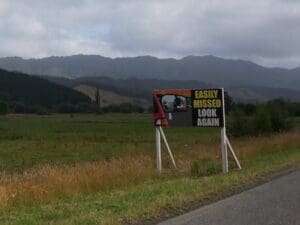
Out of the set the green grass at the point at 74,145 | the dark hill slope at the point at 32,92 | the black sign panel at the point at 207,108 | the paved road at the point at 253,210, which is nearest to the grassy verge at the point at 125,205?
the paved road at the point at 253,210

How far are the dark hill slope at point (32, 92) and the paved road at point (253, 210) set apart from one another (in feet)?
538

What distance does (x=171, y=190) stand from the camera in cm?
1212

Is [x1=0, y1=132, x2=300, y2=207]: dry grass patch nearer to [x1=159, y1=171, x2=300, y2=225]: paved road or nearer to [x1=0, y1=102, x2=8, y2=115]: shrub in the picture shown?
[x1=159, y1=171, x2=300, y2=225]: paved road

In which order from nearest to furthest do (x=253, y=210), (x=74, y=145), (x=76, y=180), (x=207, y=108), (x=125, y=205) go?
Answer: (x=253, y=210)
(x=125, y=205)
(x=76, y=180)
(x=207, y=108)
(x=74, y=145)

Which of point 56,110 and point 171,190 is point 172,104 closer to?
point 171,190

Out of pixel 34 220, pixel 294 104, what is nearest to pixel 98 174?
pixel 34 220

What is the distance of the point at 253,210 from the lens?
9.77 meters

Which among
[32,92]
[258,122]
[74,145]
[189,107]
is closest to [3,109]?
[32,92]

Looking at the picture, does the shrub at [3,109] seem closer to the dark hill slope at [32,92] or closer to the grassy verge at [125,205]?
the dark hill slope at [32,92]

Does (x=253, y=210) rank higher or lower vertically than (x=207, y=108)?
lower

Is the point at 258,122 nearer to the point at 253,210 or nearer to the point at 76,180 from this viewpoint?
the point at 76,180

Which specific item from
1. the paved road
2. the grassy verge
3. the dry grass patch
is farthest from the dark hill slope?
the paved road

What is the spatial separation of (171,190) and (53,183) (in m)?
2.86

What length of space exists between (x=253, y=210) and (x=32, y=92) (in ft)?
576
